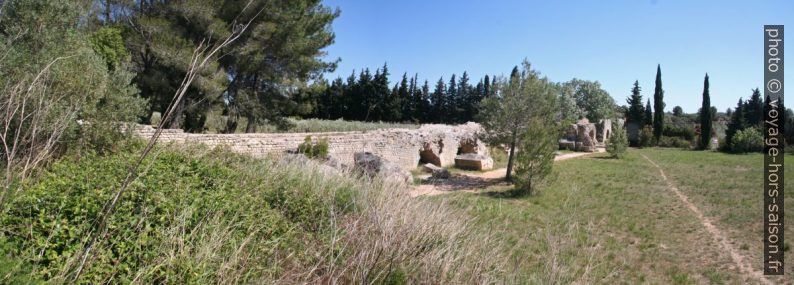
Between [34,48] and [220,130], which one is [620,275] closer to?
[34,48]

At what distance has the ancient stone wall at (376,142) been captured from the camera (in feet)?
39.7

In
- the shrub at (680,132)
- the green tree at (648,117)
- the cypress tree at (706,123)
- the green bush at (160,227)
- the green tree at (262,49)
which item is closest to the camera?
the green bush at (160,227)

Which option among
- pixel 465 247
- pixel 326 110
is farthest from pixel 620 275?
pixel 326 110

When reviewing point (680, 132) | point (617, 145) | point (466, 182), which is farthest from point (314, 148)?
point (680, 132)

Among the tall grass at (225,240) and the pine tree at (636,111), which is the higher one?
the pine tree at (636,111)

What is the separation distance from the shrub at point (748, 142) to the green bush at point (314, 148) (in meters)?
28.8

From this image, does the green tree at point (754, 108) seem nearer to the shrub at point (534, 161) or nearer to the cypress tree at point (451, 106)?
the cypress tree at point (451, 106)

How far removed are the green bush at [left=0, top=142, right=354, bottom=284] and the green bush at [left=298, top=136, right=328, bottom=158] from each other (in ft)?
28.1

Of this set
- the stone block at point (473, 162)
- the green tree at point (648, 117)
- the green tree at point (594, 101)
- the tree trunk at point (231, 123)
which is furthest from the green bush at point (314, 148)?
the green tree at point (594, 101)

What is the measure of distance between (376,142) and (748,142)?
1058 inches

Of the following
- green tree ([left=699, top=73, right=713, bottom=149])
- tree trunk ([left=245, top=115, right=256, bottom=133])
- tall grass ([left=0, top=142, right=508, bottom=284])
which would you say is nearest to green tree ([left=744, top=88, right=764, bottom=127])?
green tree ([left=699, top=73, right=713, bottom=149])

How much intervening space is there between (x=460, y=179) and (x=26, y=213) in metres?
12.4

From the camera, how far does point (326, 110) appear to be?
4516cm

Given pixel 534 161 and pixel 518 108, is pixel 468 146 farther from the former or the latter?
pixel 534 161
